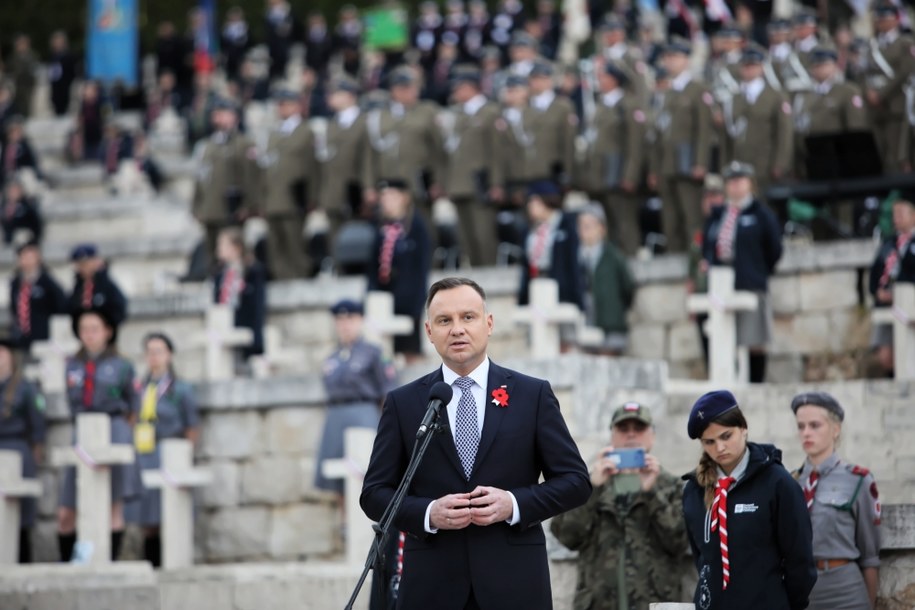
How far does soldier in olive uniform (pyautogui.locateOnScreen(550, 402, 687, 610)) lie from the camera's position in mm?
A: 7844

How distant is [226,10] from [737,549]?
86.1ft

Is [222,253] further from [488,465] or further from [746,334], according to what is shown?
[488,465]

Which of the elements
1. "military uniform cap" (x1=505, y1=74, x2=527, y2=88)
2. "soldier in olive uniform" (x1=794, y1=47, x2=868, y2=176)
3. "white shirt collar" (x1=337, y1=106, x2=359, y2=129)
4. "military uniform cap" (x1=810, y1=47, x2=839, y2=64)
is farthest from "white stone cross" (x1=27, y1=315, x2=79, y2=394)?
"military uniform cap" (x1=810, y1=47, x2=839, y2=64)

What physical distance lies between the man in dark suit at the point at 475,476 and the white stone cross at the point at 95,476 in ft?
16.2

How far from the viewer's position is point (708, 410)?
6.93 metres

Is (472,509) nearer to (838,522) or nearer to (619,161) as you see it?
(838,522)

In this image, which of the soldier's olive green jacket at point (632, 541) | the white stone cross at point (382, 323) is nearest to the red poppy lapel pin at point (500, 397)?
the soldier's olive green jacket at point (632, 541)

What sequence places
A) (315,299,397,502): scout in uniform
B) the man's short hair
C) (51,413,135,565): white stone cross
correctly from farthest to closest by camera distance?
(315,299,397,502): scout in uniform < (51,413,135,565): white stone cross < the man's short hair

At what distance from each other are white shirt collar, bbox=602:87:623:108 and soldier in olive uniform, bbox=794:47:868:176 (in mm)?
1783

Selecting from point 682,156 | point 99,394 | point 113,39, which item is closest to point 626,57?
point 682,156

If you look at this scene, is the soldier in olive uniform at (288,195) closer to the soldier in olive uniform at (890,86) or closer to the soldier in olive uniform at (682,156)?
the soldier in olive uniform at (682,156)

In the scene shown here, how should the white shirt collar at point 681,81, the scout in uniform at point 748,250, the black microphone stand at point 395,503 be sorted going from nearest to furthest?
the black microphone stand at point 395,503 < the scout in uniform at point 748,250 < the white shirt collar at point 681,81

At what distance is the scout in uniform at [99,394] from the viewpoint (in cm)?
1155

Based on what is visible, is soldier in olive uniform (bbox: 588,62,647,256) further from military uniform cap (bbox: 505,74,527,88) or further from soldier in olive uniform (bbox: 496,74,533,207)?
military uniform cap (bbox: 505,74,527,88)
